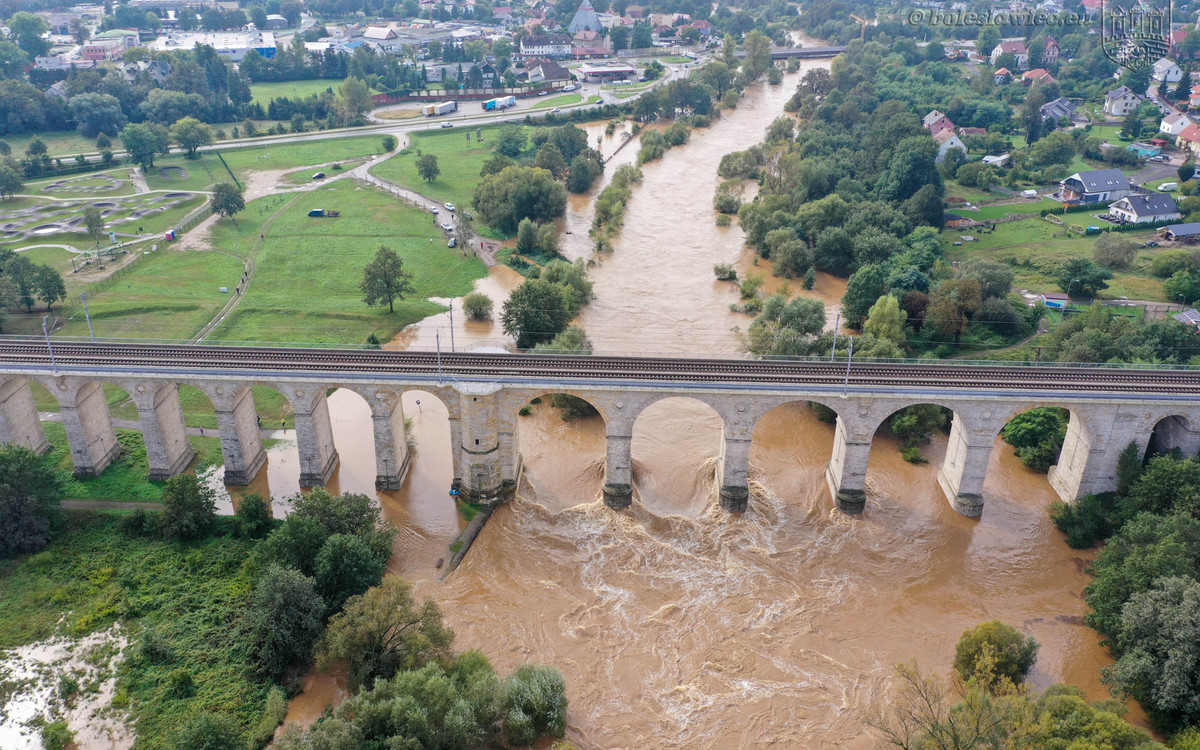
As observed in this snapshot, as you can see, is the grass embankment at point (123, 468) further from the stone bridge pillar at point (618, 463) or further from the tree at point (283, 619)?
the stone bridge pillar at point (618, 463)

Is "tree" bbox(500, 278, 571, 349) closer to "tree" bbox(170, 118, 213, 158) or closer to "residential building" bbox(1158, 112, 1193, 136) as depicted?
"tree" bbox(170, 118, 213, 158)

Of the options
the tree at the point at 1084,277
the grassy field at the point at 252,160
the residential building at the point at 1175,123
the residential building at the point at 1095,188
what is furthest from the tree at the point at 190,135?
the residential building at the point at 1175,123

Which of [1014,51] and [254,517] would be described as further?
[1014,51]

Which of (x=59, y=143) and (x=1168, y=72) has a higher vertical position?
(x=1168, y=72)

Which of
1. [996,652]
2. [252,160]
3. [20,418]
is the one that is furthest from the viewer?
[252,160]

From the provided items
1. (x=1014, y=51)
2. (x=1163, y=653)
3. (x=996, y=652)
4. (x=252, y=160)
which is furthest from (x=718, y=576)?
(x=1014, y=51)

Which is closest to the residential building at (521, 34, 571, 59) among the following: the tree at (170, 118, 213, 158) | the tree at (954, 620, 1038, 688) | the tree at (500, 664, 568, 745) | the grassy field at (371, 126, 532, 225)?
the grassy field at (371, 126, 532, 225)

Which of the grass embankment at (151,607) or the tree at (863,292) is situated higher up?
the tree at (863,292)

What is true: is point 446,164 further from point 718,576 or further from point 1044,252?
point 718,576
